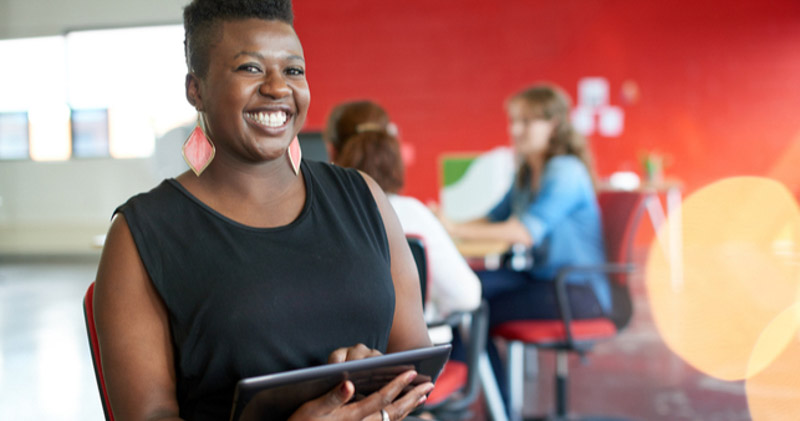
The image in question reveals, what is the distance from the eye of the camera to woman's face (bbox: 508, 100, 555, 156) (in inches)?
115

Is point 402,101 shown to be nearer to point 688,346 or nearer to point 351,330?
point 688,346

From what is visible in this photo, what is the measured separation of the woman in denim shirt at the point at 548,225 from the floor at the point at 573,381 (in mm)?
674

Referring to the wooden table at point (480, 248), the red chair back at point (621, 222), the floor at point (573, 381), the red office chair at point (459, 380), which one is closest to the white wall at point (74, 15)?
the floor at point (573, 381)

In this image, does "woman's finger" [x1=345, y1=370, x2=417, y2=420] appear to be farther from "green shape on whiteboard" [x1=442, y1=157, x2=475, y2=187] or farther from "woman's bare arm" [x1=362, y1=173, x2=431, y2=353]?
"green shape on whiteboard" [x1=442, y1=157, x2=475, y2=187]

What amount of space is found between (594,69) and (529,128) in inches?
169

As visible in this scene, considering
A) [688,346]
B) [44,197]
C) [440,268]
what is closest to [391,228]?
[440,268]

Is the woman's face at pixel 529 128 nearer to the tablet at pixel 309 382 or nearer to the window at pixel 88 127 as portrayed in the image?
the window at pixel 88 127

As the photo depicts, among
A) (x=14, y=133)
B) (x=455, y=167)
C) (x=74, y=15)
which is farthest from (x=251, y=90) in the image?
(x=455, y=167)

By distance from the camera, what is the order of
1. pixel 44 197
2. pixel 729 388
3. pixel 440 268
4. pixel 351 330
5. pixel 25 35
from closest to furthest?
pixel 351 330 < pixel 25 35 < pixel 440 268 < pixel 44 197 < pixel 729 388

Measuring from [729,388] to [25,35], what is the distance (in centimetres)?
324

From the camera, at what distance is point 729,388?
338cm

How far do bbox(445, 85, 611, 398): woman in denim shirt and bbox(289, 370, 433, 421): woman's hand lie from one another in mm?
1749

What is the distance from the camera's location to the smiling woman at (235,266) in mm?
926

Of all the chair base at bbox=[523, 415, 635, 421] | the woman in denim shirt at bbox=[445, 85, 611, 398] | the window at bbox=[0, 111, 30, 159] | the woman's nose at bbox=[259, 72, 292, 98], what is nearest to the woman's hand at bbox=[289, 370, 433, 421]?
the woman's nose at bbox=[259, 72, 292, 98]
